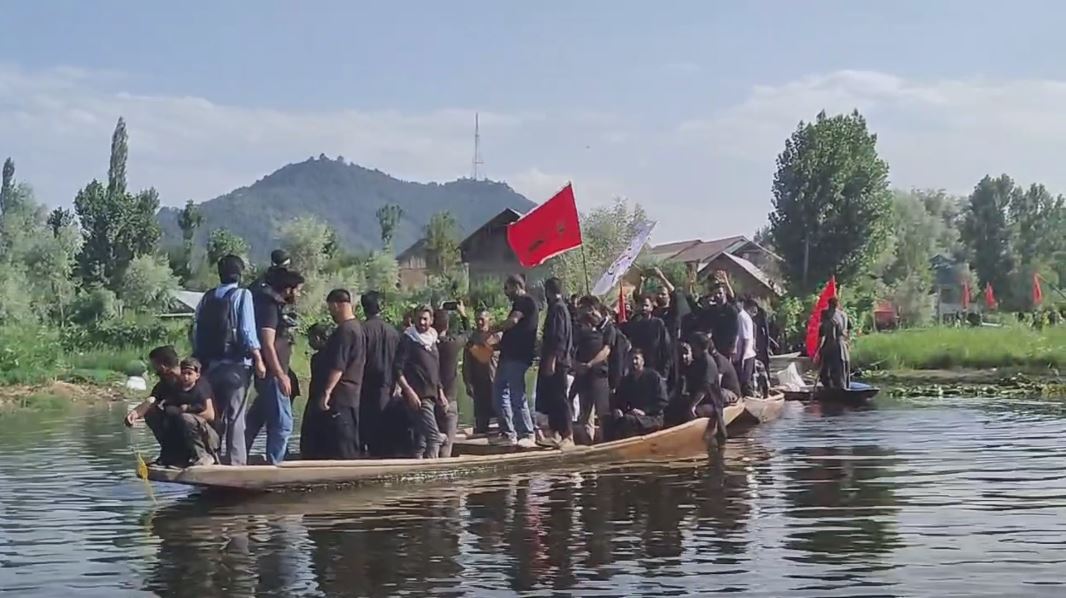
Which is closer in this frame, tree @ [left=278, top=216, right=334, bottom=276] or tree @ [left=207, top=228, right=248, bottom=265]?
tree @ [left=278, top=216, right=334, bottom=276]

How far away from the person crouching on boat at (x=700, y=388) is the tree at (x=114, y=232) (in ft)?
200

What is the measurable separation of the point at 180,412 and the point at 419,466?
8.09 ft

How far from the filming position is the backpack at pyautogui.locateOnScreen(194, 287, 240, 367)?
1177 cm

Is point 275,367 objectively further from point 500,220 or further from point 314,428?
point 500,220

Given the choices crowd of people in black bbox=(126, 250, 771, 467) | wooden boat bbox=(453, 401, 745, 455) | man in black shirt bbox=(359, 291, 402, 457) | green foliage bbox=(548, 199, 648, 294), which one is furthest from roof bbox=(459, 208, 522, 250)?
man in black shirt bbox=(359, 291, 402, 457)

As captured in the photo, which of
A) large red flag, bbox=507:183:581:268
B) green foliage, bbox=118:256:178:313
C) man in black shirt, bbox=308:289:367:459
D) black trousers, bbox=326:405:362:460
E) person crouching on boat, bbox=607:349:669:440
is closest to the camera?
man in black shirt, bbox=308:289:367:459

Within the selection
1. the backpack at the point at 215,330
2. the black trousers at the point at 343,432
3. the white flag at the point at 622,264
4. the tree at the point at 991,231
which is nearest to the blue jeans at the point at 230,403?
the backpack at the point at 215,330

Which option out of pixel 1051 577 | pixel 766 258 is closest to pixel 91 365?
pixel 1051 577

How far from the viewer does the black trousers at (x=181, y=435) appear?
38.6ft

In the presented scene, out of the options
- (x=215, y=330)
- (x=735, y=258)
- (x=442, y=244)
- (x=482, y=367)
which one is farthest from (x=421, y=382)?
(x=442, y=244)

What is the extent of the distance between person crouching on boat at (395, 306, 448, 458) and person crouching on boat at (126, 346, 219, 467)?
83.4 inches

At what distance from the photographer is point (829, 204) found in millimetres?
72562

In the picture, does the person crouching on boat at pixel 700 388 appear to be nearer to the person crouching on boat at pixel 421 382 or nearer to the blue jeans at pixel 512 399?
the blue jeans at pixel 512 399

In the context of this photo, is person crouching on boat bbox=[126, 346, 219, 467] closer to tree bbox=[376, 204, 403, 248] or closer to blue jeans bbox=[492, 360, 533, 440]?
blue jeans bbox=[492, 360, 533, 440]
